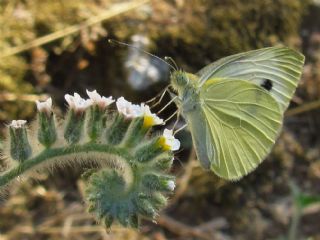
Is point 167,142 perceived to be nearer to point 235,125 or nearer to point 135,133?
point 135,133

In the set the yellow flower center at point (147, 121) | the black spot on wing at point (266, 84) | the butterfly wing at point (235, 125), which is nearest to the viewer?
the yellow flower center at point (147, 121)

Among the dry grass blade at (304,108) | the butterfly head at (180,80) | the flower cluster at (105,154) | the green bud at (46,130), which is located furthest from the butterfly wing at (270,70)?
the dry grass blade at (304,108)

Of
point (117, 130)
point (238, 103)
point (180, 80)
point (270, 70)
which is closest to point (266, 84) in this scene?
point (270, 70)

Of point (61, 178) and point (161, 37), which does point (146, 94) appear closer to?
point (161, 37)

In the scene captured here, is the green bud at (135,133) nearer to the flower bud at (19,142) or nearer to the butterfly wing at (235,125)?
the flower bud at (19,142)

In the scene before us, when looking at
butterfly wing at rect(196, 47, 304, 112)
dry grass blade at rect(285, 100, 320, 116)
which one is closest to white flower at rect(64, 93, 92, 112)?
butterfly wing at rect(196, 47, 304, 112)

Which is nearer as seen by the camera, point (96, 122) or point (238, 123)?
point (96, 122)

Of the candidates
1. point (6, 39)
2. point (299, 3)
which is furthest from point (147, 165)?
point (299, 3)
